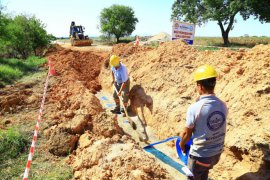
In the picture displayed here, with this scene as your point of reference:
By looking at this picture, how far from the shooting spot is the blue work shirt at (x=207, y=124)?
278 cm

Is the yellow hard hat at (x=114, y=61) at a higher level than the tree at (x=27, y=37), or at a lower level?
lower

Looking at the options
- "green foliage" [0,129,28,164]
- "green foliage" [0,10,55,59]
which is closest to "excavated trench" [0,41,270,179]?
"green foliage" [0,129,28,164]

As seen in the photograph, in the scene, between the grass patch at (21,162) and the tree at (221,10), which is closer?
the grass patch at (21,162)

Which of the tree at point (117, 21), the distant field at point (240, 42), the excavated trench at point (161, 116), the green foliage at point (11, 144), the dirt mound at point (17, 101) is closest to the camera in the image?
the excavated trench at point (161, 116)

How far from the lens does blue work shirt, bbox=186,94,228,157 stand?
278 cm

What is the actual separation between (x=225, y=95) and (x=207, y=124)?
2606 millimetres

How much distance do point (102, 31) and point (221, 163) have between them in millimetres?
41790

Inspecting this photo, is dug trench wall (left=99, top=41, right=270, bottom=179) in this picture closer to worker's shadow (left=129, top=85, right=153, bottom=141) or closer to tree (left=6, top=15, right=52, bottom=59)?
worker's shadow (left=129, top=85, right=153, bottom=141)

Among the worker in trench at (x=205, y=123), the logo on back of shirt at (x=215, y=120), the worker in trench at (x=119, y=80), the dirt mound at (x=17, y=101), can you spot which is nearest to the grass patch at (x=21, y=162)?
the dirt mound at (x=17, y=101)

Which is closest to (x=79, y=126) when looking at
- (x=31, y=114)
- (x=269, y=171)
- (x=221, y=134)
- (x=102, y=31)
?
(x=31, y=114)

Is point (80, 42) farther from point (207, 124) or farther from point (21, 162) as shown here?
point (207, 124)

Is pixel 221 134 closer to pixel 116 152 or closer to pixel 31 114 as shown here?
pixel 116 152

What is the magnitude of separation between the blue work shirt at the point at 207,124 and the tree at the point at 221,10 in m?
21.9

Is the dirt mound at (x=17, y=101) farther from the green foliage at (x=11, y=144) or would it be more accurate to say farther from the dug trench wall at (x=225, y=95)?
the dug trench wall at (x=225, y=95)
